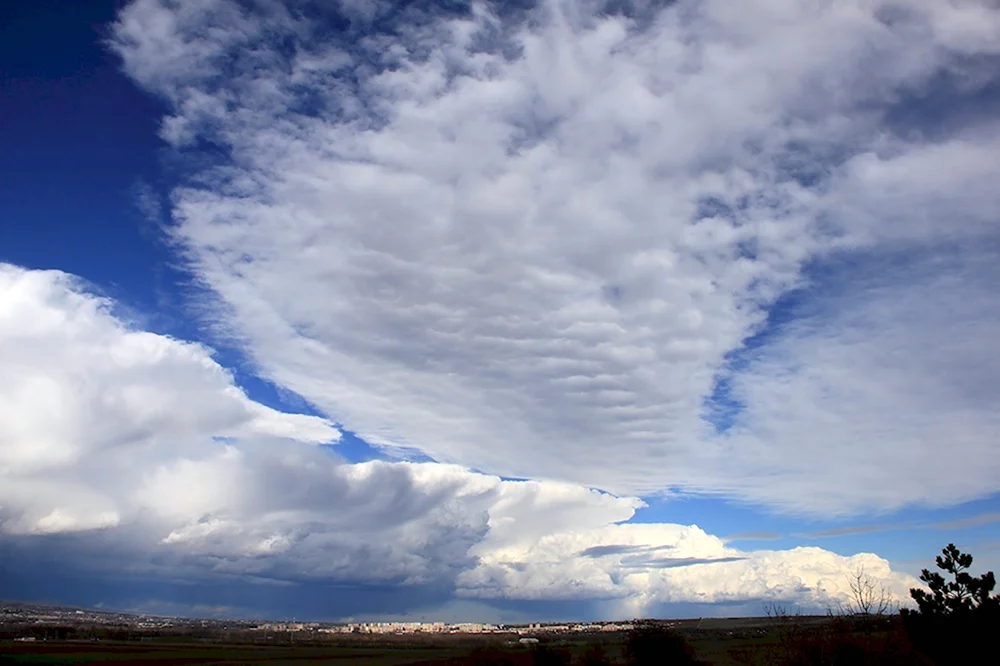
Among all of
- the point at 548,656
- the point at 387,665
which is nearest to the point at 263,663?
the point at 387,665

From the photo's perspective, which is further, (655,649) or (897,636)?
(655,649)

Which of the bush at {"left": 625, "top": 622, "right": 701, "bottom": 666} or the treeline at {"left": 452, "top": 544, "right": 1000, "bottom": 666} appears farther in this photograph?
the bush at {"left": 625, "top": 622, "right": 701, "bottom": 666}

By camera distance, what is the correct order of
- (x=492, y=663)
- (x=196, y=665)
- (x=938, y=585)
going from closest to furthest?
(x=938, y=585) < (x=492, y=663) < (x=196, y=665)

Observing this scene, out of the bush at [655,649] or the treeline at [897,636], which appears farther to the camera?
the bush at [655,649]

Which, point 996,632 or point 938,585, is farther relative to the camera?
point 938,585

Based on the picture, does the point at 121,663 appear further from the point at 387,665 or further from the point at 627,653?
the point at 627,653

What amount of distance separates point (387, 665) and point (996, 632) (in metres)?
115

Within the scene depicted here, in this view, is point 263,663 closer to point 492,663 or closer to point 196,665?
point 196,665

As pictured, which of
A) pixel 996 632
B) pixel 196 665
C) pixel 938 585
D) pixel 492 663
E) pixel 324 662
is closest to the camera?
pixel 996 632

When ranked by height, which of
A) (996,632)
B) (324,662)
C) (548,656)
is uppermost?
(996,632)

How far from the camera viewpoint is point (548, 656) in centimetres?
6962

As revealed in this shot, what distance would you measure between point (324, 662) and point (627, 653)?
9904cm

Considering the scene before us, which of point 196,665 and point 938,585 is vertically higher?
point 938,585

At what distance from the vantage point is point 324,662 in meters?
142
